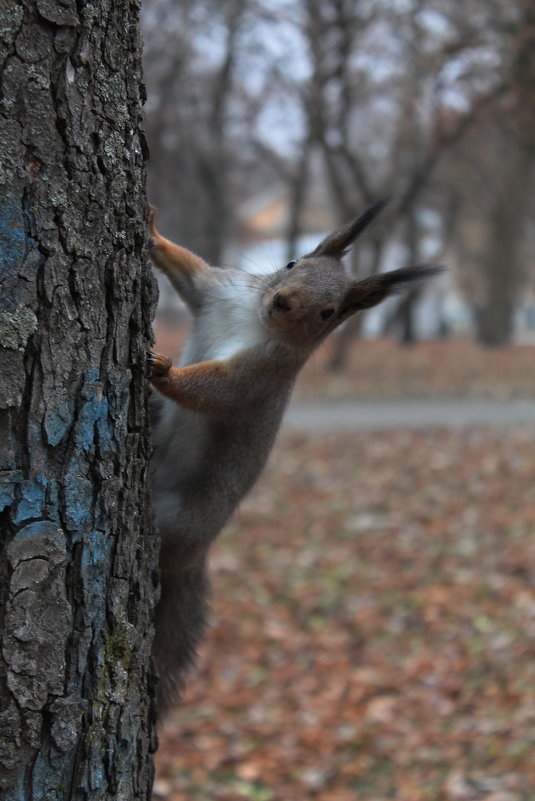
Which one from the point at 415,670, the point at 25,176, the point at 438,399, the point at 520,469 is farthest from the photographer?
the point at 438,399

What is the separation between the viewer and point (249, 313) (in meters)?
2.70

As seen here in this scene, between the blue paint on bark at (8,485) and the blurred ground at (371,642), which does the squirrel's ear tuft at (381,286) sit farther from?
the blurred ground at (371,642)

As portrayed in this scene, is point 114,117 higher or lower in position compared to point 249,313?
higher

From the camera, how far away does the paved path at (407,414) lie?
36.1ft

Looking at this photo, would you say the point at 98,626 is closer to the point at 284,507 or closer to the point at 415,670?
the point at 415,670

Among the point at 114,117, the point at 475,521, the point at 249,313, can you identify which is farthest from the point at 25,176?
the point at 475,521

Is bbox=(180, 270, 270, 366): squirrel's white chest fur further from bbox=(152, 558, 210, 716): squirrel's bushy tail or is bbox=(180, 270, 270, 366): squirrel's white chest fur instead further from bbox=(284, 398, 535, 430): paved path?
bbox=(284, 398, 535, 430): paved path

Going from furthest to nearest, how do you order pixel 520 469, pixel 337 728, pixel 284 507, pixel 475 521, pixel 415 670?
pixel 520 469, pixel 284 507, pixel 475 521, pixel 415 670, pixel 337 728

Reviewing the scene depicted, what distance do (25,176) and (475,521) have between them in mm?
5919

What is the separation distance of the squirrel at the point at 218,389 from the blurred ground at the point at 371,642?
1.76 meters

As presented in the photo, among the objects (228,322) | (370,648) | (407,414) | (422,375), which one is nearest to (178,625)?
(228,322)

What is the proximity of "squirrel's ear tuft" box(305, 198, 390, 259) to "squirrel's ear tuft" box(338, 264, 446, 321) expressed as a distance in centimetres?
14

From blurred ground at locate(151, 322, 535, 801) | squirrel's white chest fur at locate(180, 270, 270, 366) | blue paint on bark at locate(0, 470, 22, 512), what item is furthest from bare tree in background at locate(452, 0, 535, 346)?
blue paint on bark at locate(0, 470, 22, 512)

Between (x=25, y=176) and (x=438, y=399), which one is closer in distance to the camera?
(x=25, y=176)
